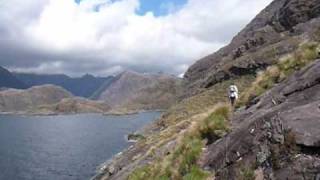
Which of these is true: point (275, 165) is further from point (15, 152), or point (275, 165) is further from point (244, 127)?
point (15, 152)

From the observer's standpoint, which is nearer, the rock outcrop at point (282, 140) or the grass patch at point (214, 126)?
the rock outcrop at point (282, 140)

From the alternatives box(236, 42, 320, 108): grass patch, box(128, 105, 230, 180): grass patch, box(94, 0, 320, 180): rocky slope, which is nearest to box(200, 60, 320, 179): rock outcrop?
box(94, 0, 320, 180): rocky slope

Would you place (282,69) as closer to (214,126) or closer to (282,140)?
(214,126)

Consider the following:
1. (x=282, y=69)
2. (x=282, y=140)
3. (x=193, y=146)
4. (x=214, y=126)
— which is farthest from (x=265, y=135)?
(x=282, y=69)

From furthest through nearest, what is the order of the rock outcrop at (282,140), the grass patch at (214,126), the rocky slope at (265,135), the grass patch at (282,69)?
the grass patch at (282,69) → the grass patch at (214,126) → the rocky slope at (265,135) → the rock outcrop at (282,140)

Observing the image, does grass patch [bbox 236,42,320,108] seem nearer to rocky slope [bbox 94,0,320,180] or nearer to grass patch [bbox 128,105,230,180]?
rocky slope [bbox 94,0,320,180]

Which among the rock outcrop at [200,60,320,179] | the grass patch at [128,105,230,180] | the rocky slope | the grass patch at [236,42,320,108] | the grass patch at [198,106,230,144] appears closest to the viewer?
the rock outcrop at [200,60,320,179]

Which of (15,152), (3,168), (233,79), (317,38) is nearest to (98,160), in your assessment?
(3,168)

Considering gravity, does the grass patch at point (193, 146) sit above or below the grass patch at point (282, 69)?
below

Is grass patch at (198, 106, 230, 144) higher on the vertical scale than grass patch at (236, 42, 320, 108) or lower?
lower

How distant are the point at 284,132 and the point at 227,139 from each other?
3.44 metres

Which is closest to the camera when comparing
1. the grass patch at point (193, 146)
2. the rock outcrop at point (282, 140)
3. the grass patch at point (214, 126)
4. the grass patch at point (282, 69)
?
the rock outcrop at point (282, 140)

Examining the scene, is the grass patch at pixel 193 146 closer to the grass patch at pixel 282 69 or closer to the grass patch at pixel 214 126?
the grass patch at pixel 214 126

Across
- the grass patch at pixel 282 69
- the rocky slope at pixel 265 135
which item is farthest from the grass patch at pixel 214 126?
the grass patch at pixel 282 69
